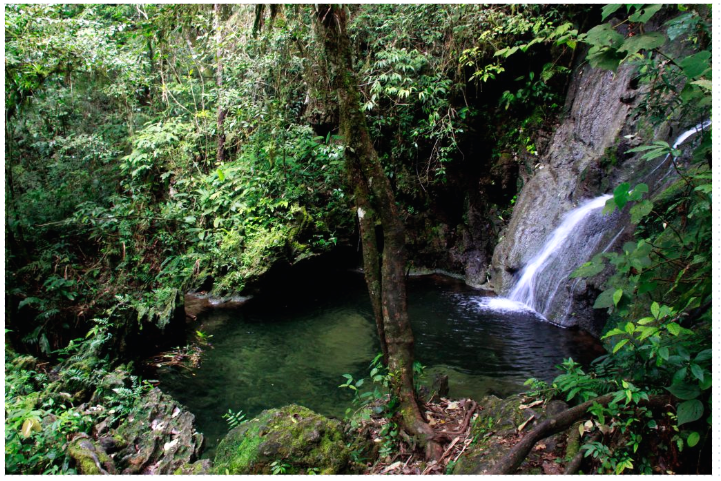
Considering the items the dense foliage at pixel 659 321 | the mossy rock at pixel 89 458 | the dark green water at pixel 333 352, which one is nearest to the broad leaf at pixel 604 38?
the dense foliage at pixel 659 321

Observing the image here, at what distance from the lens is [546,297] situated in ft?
25.3

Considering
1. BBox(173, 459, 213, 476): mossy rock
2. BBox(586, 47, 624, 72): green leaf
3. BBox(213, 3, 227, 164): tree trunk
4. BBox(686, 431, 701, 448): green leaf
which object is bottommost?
BBox(173, 459, 213, 476): mossy rock

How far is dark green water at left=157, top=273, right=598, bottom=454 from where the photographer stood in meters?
5.58

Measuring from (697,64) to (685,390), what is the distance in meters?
1.59

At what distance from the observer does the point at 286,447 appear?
341 centimetres

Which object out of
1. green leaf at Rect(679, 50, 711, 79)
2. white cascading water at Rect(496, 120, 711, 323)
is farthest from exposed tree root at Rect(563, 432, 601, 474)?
white cascading water at Rect(496, 120, 711, 323)

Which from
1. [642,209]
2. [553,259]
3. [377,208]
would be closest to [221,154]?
[553,259]

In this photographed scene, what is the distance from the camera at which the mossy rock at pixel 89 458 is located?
3555 mm

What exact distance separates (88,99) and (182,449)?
1101cm

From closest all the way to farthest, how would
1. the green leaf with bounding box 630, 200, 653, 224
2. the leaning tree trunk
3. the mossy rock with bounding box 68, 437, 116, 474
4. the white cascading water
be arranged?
the green leaf with bounding box 630, 200, 653, 224 < the mossy rock with bounding box 68, 437, 116, 474 < the leaning tree trunk < the white cascading water

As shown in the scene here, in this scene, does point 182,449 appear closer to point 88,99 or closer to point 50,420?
point 50,420

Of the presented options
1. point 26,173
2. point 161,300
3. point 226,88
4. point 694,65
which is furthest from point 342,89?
point 26,173

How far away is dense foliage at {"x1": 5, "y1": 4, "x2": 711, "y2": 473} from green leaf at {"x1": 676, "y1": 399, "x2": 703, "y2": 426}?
2.12 feet

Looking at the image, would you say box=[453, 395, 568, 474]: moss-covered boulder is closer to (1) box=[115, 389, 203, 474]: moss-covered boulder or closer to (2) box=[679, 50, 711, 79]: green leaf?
(2) box=[679, 50, 711, 79]: green leaf
